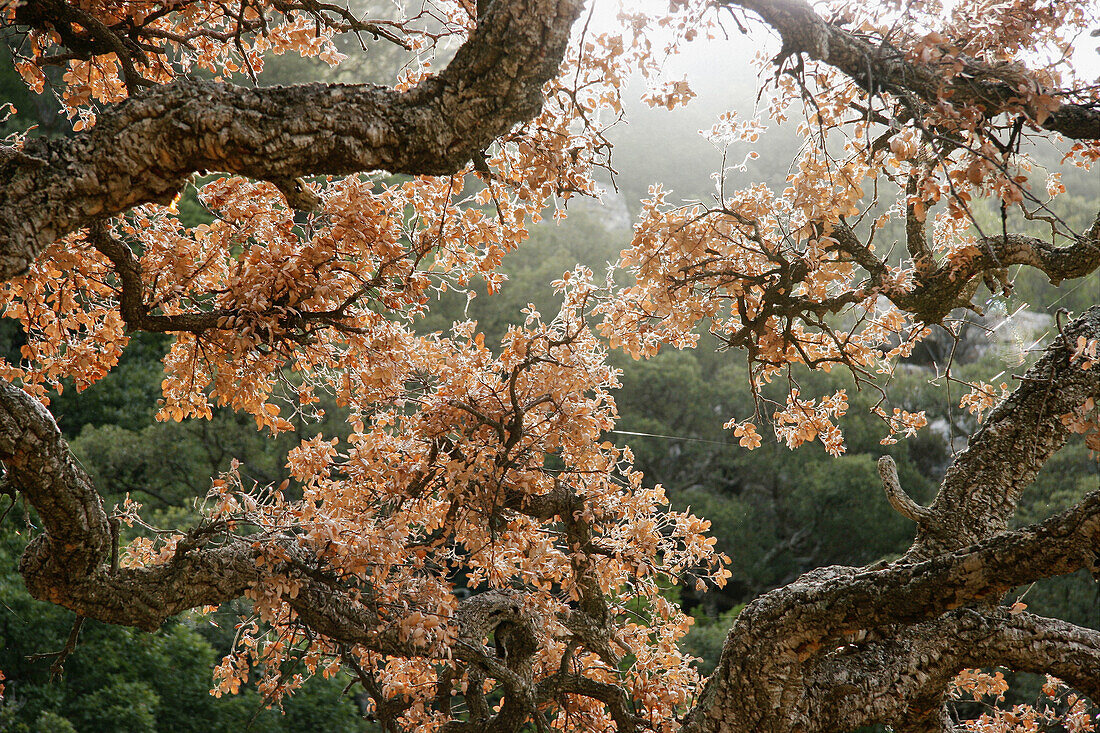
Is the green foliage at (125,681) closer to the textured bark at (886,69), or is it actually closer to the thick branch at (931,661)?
the thick branch at (931,661)

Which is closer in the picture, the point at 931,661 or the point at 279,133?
the point at 279,133

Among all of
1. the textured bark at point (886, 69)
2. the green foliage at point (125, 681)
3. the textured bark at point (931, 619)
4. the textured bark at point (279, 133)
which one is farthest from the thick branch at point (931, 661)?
the green foliage at point (125, 681)

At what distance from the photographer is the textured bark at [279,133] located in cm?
174

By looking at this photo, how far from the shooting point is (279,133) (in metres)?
1.83

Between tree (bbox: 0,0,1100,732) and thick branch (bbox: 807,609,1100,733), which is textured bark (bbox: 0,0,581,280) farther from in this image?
thick branch (bbox: 807,609,1100,733)

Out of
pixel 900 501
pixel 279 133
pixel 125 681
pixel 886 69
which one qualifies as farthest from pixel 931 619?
pixel 125 681

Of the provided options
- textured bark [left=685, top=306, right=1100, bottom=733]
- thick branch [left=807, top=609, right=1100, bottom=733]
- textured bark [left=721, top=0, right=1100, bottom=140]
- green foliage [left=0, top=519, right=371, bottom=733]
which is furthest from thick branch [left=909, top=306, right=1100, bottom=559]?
green foliage [left=0, top=519, right=371, bottom=733]

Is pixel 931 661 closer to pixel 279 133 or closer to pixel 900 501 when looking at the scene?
pixel 900 501

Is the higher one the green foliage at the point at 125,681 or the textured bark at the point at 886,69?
the textured bark at the point at 886,69

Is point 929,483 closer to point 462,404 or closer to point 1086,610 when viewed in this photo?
point 1086,610

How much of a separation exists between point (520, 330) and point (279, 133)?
187cm

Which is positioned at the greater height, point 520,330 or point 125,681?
point 520,330

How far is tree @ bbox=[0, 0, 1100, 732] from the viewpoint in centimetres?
190

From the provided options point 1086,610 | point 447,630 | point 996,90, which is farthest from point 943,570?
point 1086,610
